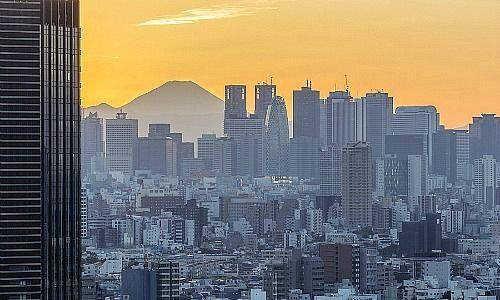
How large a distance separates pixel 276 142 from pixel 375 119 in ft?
Answer: 2.26

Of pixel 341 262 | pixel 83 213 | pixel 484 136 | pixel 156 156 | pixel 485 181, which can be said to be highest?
pixel 484 136

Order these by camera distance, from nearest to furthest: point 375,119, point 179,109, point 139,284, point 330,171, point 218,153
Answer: point 139,284, point 179,109, point 218,153, point 375,119, point 330,171

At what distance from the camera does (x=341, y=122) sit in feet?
22.1

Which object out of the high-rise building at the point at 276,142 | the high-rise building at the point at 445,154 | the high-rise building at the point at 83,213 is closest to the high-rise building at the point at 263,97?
the high-rise building at the point at 276,142

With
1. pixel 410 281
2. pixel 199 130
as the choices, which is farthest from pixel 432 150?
pixel 199 130

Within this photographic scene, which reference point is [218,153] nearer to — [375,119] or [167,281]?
[375,119]

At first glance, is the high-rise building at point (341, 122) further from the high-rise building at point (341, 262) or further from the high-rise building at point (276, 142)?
the high-rise building at point (341, 262)

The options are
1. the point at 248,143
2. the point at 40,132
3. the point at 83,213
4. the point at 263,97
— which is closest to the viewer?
the point at 40,132

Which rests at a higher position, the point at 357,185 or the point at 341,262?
the point at 357,185

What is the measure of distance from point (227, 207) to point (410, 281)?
1.39 meters

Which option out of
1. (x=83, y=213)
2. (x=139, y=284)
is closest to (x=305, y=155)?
(x=139, y=284)

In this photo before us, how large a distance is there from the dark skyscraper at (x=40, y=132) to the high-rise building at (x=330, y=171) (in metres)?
2.56

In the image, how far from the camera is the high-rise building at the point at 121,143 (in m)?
5.90

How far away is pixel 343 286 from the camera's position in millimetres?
5988
